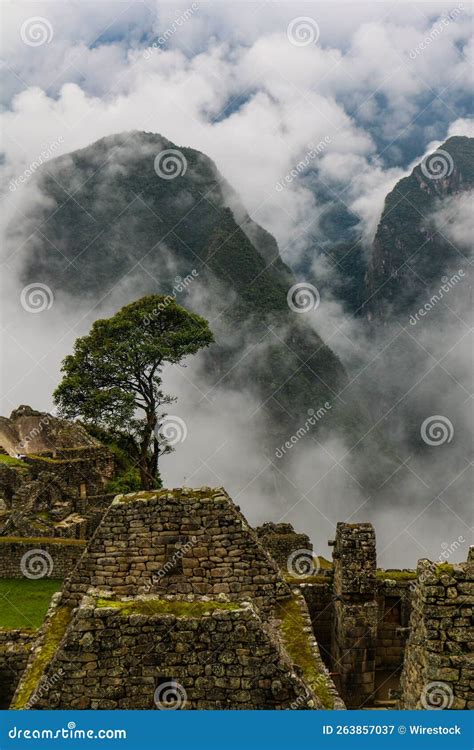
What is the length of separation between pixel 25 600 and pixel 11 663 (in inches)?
273

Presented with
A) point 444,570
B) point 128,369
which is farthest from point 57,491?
point 444,570

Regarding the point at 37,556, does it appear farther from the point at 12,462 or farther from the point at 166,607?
the point at 166,607

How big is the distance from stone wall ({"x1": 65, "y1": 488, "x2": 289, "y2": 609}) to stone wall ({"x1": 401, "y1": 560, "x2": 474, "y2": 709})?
93.0 inches

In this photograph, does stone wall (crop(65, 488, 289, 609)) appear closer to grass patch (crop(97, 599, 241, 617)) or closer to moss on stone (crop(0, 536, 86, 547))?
grass patch (crop(97, 599, 241, 617))

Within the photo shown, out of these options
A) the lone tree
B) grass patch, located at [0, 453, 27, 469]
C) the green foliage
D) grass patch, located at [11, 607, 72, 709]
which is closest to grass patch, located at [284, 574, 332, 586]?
grass patch, located at [11, 607, 72, 709]

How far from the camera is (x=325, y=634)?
391 inches

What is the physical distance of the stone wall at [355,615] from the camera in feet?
28.6

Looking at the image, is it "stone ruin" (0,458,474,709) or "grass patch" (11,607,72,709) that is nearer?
"stone ruin" (0,458,474,709)

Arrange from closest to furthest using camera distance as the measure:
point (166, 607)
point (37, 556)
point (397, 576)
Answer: point (166, 607), point (397, 576), point (37, 556)

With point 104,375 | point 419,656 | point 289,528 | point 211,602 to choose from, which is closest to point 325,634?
point 419,656

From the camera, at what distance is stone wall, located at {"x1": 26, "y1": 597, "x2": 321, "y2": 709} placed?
4.35 m

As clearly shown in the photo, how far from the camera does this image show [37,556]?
1797 centimetres

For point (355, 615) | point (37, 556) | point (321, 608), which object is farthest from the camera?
point (37, 556)

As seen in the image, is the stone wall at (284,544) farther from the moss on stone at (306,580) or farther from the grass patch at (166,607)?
the grass patch at (166,607)
